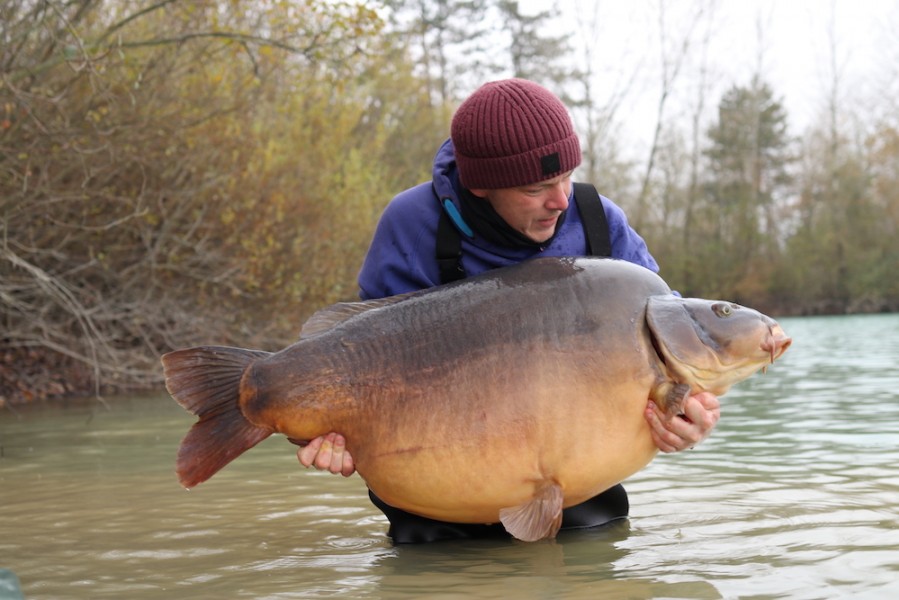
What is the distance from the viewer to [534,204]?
12.1 ft

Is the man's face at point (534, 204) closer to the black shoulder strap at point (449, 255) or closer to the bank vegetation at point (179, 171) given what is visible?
the black shoulder strap at point (449, 255)

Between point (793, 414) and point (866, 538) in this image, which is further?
point (793, 414)

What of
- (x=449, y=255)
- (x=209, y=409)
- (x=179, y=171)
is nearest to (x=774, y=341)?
(x=449, y=255)

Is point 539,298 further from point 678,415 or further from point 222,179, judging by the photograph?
point 222,179

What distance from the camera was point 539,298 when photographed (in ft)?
11.0

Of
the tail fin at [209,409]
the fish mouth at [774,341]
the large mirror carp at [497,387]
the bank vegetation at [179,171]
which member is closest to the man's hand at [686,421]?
the large mirror carp at [497,387]

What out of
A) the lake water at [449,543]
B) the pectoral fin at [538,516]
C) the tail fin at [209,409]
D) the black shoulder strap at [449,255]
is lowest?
the lake water at [449,543]

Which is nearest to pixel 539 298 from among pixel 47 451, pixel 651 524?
pixel 651 524

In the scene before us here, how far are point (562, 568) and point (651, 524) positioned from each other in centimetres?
80

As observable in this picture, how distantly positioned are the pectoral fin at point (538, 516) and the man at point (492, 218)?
0.39 m

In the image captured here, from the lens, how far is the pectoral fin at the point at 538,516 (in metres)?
3.21

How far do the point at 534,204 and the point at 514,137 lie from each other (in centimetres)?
26

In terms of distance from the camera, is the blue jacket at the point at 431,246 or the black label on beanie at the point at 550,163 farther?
the blue jacket at the point at 431,246

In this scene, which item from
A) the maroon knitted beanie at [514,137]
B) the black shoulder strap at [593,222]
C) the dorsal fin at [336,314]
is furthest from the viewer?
the black shoulder strap at [593,222]
